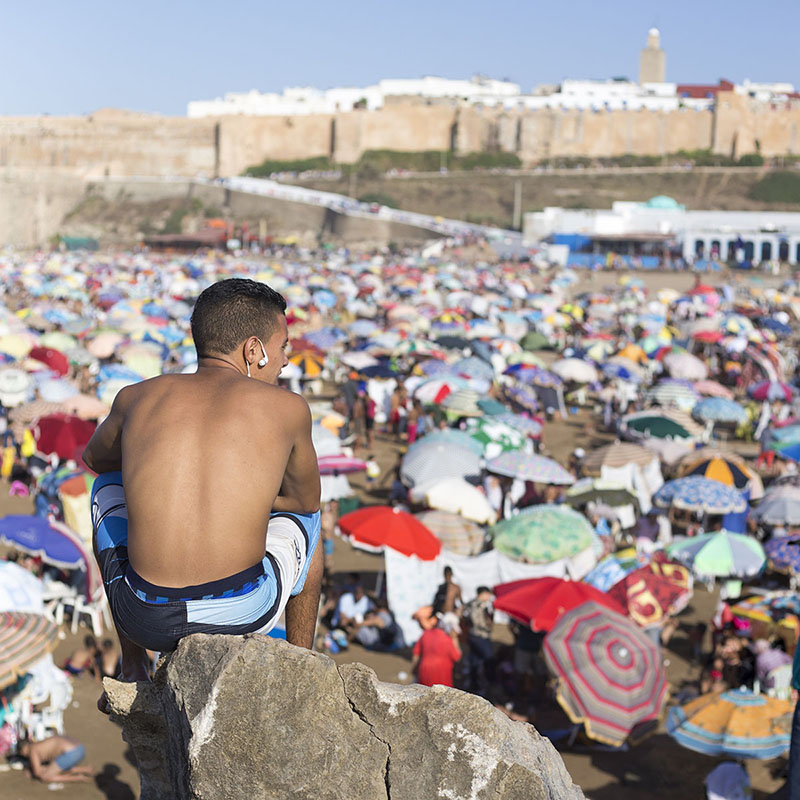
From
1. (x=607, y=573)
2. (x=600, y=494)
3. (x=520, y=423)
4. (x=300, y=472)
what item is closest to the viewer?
(x=300, y=472)

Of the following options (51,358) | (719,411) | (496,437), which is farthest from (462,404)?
(51,358)

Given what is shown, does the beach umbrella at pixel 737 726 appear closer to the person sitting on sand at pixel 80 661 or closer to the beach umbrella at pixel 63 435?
the person sitting on sand at pixel 80 661

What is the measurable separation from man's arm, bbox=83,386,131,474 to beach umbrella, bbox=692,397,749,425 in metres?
13.5

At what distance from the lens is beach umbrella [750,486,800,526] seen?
995 cm

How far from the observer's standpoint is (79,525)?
8797 mm

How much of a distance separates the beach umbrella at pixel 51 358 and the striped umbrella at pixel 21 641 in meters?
10.3

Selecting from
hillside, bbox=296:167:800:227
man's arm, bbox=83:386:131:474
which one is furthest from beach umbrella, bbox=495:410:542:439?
hillside, bbox=296:167:800:227

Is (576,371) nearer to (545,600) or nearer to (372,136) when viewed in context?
(545,600)

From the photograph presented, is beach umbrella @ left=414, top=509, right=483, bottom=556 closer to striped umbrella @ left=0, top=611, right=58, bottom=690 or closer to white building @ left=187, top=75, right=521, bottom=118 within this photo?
striped umbrella @ left=0, top=611, right=58, bottom=690

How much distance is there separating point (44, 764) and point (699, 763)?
3.99m

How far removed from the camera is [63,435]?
436 inches

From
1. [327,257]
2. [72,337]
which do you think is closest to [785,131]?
[327,257]

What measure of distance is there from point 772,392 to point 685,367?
1.75 meters

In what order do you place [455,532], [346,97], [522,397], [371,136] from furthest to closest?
[346,97]
[371,136]
[522,397]
[455,532]
